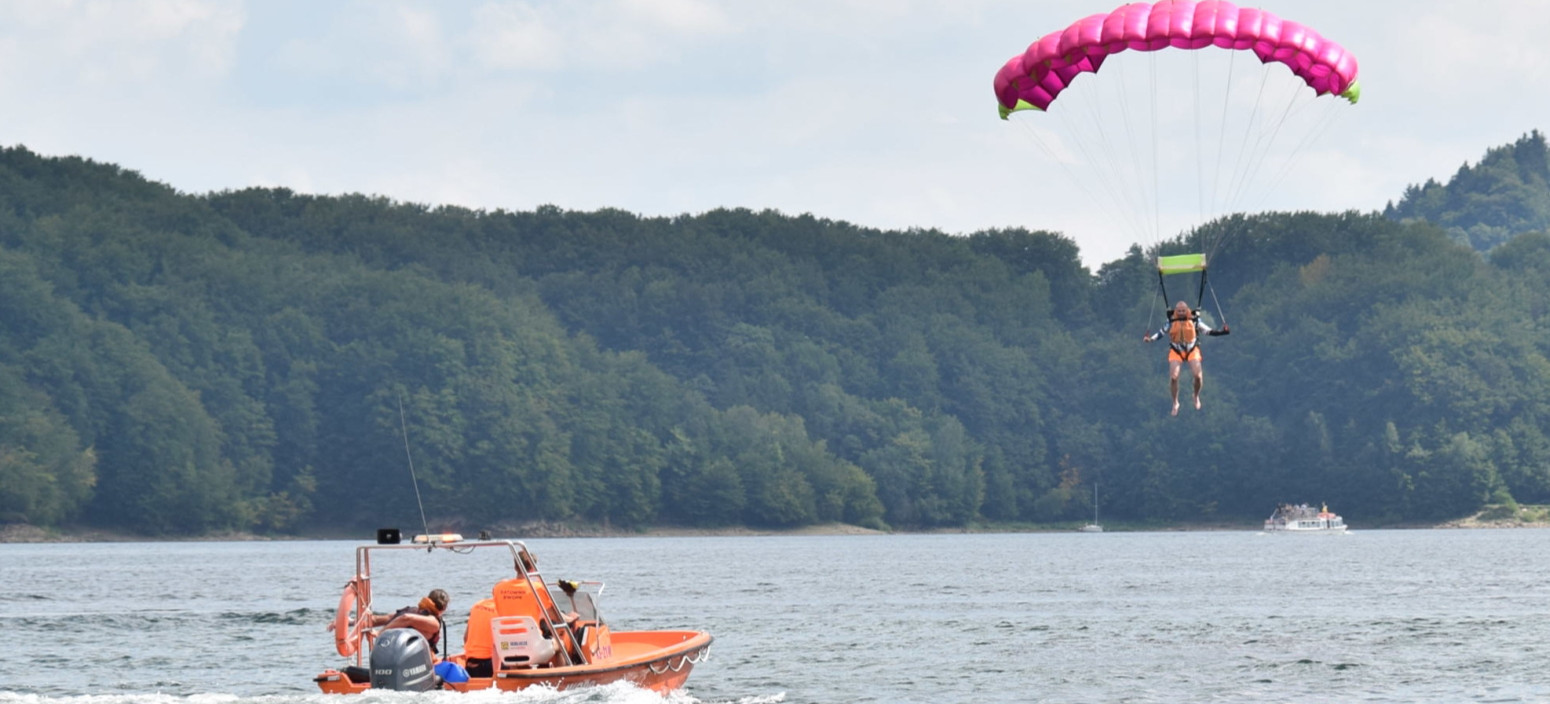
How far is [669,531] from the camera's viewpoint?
172 meters

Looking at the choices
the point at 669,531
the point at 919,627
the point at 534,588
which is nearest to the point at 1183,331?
the point at 534,588

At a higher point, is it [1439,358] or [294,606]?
[1439,358]

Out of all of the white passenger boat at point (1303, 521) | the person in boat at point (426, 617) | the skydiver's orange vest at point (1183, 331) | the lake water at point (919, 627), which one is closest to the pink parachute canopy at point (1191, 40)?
the skydiver's orange vest at point (1183, 331)

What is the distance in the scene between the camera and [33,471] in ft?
481

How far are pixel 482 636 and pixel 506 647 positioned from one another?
1.75ft

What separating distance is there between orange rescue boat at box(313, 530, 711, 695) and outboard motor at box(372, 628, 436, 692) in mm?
15

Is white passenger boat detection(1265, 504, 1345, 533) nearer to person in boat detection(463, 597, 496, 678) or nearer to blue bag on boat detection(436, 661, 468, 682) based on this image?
person in boat detection(463, 597, 496, 678)

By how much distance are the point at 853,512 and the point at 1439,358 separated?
173 ft

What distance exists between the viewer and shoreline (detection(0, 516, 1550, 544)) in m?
148

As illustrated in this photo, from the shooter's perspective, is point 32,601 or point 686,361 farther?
point 686,361

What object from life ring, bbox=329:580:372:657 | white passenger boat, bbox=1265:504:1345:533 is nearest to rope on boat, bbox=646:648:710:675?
life ring, bbox=329:580:372:657

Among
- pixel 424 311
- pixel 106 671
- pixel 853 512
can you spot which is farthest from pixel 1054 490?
pixel 106 671

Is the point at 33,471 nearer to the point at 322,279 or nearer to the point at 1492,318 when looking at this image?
the point at 322,279

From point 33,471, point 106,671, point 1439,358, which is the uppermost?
point 1439,358
